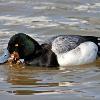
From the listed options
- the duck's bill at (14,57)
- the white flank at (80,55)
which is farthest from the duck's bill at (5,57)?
the white flank at (80,55)

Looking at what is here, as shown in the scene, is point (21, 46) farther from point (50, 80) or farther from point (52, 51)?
point (50, 80)

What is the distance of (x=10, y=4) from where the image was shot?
16.2 metres

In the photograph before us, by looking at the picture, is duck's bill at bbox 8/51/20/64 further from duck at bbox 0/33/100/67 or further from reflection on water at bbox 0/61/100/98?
reflection on water at bbox 0/61/100/98

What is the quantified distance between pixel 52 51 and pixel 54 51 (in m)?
0.04

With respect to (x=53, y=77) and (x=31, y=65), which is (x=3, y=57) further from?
(x=53, y=77)

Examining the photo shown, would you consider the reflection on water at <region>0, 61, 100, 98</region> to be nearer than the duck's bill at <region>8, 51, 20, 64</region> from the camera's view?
Yes

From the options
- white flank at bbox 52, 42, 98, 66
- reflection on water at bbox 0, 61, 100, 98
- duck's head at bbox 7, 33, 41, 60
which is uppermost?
duck's head at bbox 7, 33, 41, 60

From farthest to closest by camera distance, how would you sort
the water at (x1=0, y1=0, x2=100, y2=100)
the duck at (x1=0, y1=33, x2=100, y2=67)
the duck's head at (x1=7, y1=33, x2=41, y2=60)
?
the duck at (x1=0, y1=33, x2=100, y2=67) < the duck's head at (x1=7, y1=33, x2=41, y2=60) < the water at (x1=0, y1=0, x2=100, y2=100)

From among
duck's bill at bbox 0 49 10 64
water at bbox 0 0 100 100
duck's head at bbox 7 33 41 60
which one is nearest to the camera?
water at bbox 0 0 100 100

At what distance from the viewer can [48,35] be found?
13211 millimetres

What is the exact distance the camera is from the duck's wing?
1112cm

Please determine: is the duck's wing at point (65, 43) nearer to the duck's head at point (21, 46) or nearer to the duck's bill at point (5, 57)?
the duck's head at point (21, 46)

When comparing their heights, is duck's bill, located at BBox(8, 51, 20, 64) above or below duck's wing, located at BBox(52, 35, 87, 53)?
below

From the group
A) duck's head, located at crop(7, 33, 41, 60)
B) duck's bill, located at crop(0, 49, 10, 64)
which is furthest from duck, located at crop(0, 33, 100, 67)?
duck's bill, located at crop(0, 49, 10, 64)
